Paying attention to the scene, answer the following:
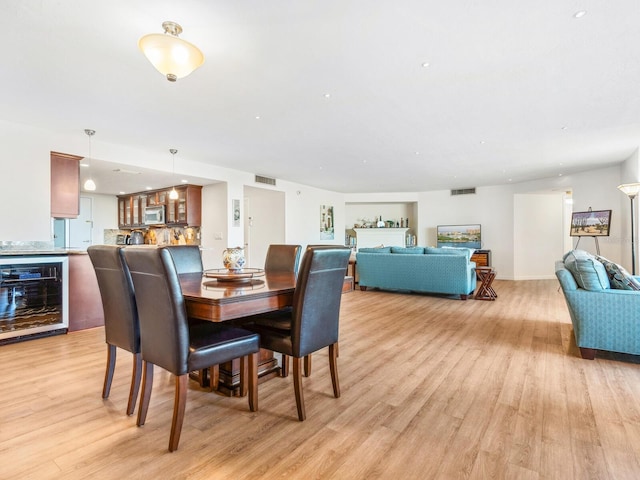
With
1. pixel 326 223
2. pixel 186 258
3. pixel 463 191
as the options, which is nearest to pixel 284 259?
pixel 186 258

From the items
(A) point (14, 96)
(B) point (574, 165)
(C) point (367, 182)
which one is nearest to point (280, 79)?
(A) point (14, 96)

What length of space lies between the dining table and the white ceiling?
66.7 inches

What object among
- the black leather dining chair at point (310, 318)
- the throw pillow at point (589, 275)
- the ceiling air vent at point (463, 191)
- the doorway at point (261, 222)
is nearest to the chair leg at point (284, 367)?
the black leather dining chair at point (310, 318)

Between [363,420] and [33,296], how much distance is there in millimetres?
4011

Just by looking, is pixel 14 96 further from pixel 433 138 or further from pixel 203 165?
pixel 433 138

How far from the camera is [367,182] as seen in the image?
838 centimetres

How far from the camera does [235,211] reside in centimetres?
674

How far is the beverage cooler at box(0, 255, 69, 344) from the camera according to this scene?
359 cm

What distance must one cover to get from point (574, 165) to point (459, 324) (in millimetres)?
4675

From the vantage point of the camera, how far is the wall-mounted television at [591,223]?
21.5ft

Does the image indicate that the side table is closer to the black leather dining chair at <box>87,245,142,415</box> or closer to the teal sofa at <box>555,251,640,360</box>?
the teal sofa at <box>555,251,640,360</box>

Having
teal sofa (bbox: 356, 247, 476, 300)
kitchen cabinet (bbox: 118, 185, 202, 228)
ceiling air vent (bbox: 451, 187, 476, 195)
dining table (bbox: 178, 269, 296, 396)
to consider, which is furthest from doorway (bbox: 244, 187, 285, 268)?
dining table (bbox: 178, 269, 296, 396)

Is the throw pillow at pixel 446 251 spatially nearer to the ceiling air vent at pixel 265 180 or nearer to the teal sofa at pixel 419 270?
the teal sofa at pixel 419 270

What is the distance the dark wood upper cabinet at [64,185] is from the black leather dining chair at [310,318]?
3.64m
